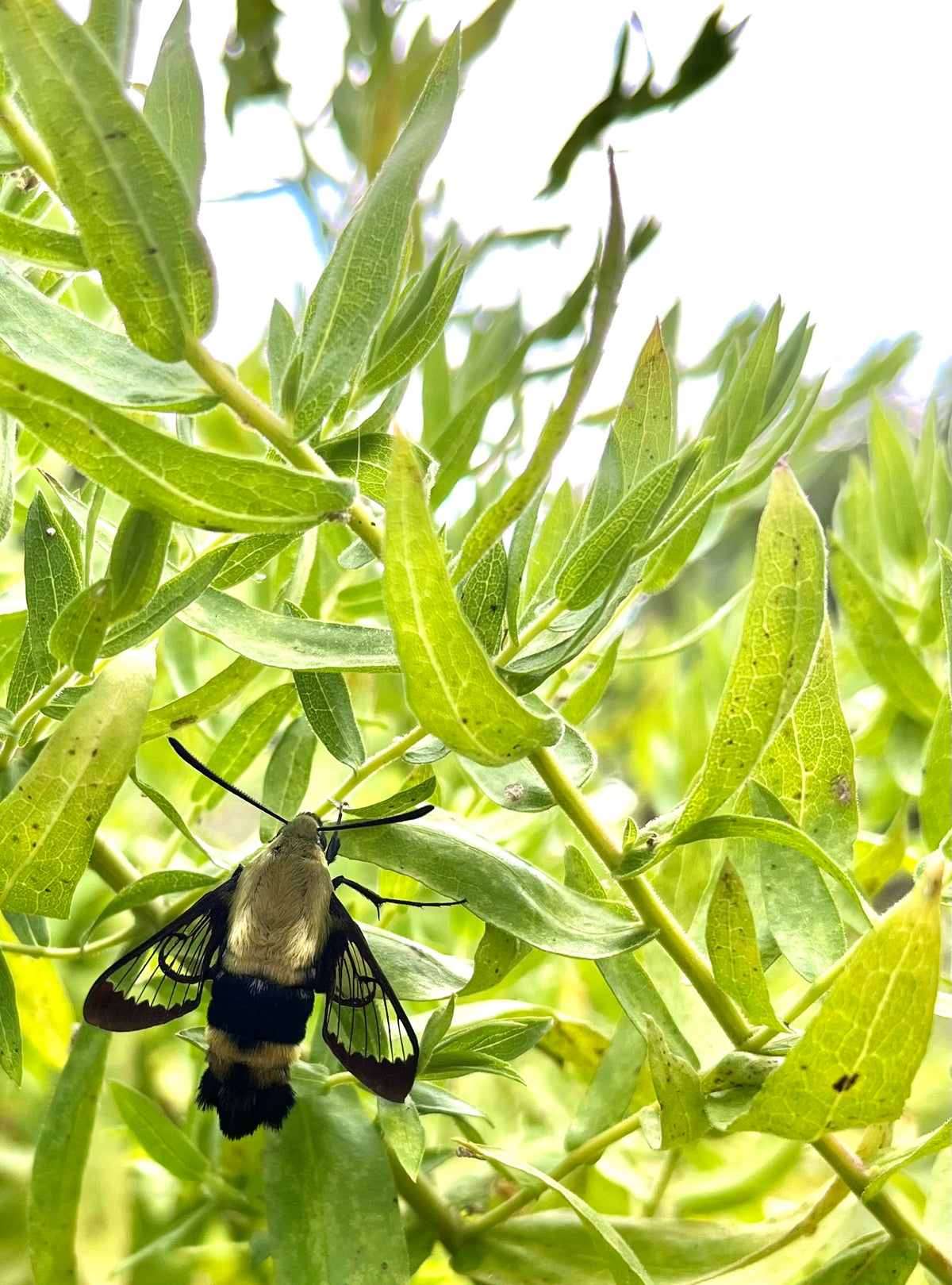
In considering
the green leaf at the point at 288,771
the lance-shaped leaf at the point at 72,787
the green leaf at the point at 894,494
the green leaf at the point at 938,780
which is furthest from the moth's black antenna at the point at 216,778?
the green leaf at the point at 894,494

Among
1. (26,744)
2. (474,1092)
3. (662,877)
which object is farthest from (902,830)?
(26,744)

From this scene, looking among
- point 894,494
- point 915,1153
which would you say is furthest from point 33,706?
point 894,494

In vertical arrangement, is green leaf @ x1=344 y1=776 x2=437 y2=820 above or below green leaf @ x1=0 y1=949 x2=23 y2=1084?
above

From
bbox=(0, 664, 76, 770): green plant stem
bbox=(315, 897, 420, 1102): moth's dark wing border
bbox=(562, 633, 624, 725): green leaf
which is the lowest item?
bbox=(315, 897, 420, 1102): moth's dark wing border

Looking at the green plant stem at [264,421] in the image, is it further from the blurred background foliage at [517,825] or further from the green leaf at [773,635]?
the green leaf at [773,635]

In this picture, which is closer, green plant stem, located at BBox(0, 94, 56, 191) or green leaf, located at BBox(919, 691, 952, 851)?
green plant stem, located at BBox(0, 94, 56, 191)

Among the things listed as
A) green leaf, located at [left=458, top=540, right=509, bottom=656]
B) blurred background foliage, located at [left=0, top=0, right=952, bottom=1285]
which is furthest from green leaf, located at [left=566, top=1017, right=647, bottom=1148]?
green leaf, located at [left=458, top=540, right=509, bottom=656]

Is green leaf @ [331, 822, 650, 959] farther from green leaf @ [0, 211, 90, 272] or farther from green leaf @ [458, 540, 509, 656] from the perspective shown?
green leaf @ [0, 211, 90, 272]

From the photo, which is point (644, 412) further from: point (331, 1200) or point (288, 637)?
point (331, 1200)
